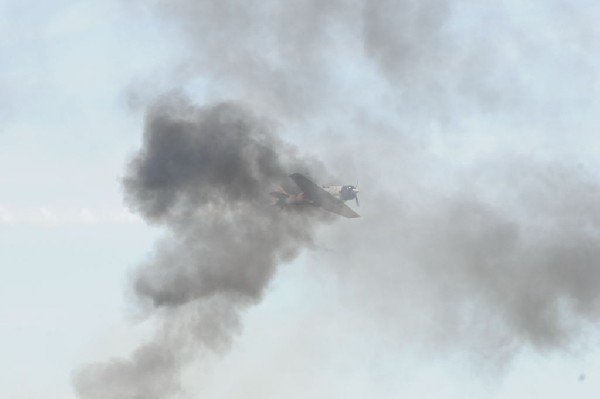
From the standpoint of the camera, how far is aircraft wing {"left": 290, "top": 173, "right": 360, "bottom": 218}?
100688 millimetres

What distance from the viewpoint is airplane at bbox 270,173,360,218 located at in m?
102

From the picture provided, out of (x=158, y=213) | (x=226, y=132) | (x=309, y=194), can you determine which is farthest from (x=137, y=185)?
(x=309, y=194)

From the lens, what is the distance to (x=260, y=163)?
332ft

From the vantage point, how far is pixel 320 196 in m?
102

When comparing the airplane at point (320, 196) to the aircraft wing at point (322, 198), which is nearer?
the aircraft wing at point (322, 198)

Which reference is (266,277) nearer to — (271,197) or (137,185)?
(271,197)

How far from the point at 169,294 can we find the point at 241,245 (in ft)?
25.7

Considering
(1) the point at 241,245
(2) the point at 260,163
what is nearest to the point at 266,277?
(1) the point at 241,245

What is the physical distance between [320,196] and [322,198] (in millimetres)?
260

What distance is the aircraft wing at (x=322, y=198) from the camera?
100688 millimetres

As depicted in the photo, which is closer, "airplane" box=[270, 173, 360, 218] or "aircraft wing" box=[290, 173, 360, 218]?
"aircraft wing" box=[290, 173, 360, 218]

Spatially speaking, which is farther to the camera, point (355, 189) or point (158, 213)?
point (355, 189)

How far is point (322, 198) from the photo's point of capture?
102562 millimetres

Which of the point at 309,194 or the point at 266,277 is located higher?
the point at 309,194
